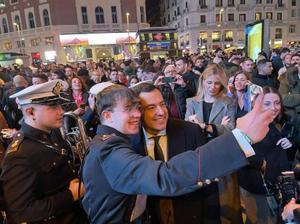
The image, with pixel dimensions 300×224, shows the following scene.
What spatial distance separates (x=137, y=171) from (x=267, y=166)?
6.70 feet

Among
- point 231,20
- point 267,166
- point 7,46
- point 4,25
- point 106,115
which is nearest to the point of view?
point 106,115

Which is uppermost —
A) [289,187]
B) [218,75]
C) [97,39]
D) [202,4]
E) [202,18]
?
[202,4]

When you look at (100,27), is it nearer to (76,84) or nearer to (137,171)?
(76,84)

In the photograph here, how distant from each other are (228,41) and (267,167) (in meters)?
54.1

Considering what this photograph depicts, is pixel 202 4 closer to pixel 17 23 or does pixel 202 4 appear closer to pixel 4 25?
pixel 17 23

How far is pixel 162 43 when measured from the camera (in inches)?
727

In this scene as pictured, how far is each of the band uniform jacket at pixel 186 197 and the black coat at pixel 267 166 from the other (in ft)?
2.53

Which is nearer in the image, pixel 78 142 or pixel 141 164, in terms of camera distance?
pixel 141 164

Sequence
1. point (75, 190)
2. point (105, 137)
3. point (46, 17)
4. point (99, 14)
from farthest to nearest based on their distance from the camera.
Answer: point (99, 14) < point (46, 17) < point (75, 190) < point (105, 137)

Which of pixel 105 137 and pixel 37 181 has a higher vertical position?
pixel 105 137

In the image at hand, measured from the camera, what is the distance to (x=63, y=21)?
120ft

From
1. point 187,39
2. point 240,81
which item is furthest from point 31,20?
point 240,81

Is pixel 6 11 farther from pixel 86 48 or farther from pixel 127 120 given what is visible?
pixel 127 120

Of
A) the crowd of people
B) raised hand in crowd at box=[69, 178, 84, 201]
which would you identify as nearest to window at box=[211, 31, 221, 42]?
the crowd of people
